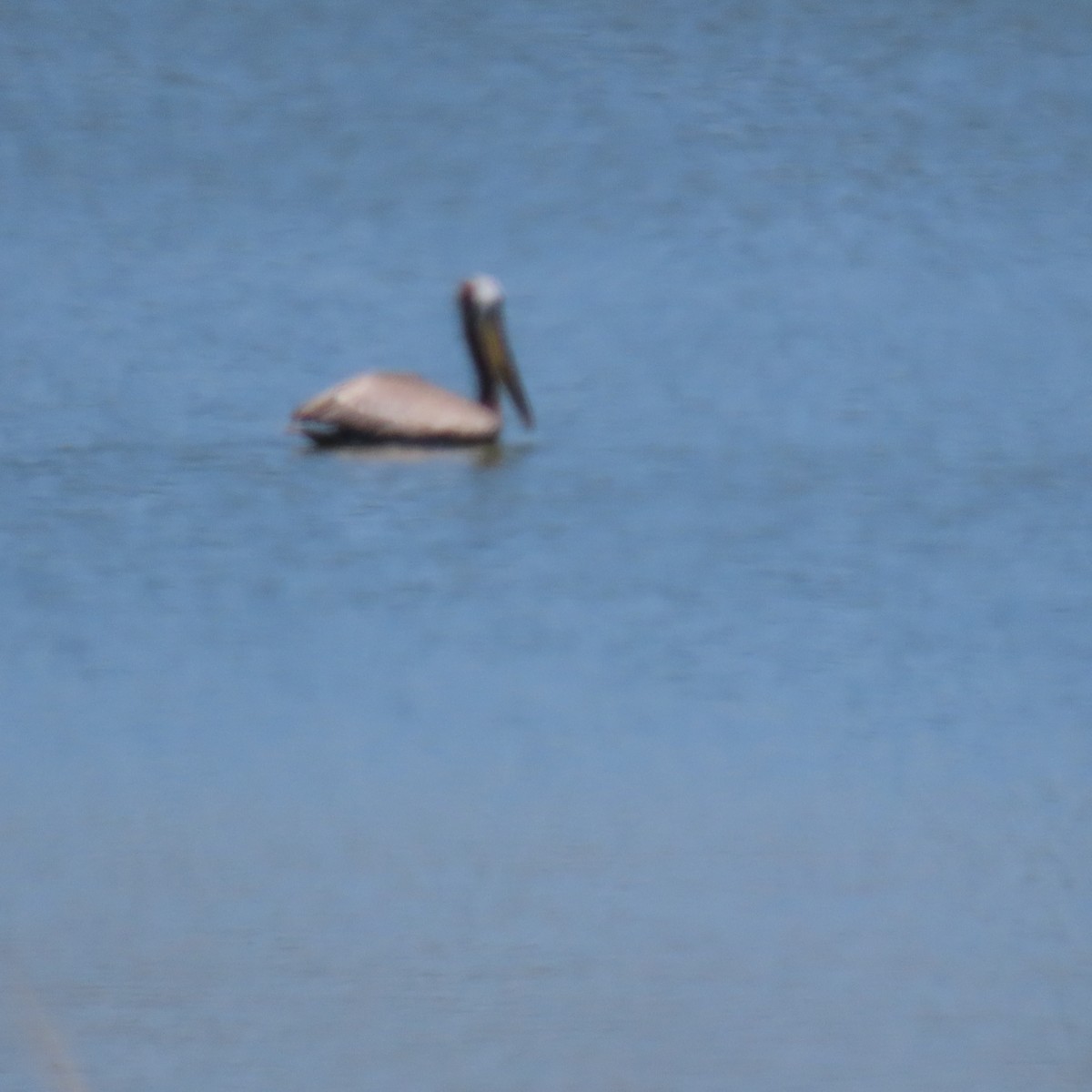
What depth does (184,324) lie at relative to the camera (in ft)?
37.3

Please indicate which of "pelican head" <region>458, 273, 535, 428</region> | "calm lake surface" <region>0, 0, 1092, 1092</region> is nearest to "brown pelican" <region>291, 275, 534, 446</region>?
"pelican head" <region>458, 273, 535, 428</region>

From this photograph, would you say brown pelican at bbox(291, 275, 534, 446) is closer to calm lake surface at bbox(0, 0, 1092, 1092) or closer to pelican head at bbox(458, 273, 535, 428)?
pelican head at bbox(458, 273, 535, 428)

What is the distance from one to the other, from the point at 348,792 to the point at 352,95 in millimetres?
11947

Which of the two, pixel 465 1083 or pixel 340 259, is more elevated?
pixel 465 1083

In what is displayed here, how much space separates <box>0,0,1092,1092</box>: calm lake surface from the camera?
3.96 meters

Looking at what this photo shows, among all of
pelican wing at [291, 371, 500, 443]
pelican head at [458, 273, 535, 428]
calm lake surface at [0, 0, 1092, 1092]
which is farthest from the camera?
pelican head at [458, 273, 535, 428]

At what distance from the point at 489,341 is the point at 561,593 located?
4302 mm

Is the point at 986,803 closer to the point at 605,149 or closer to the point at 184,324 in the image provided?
the point at 184,324

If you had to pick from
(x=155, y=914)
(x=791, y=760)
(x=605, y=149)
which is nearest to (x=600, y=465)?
(x=791, y=760)

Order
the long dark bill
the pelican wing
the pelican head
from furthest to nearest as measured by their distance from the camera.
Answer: the pelican head → the long dark bill → the pelican wing

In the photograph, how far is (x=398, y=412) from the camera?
10.2 meters

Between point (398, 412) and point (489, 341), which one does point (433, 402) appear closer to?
point (398, 412)

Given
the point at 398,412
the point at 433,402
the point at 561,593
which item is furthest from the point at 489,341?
the point at 561,593

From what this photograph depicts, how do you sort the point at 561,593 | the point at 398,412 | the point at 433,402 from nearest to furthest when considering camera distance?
the point at 561,593, the point at 398,412, the point at 433,402
